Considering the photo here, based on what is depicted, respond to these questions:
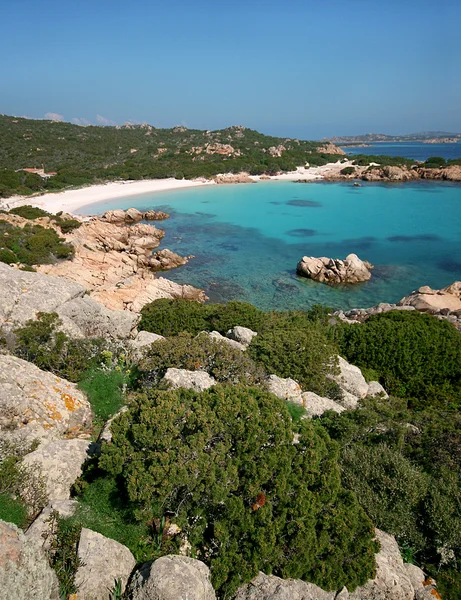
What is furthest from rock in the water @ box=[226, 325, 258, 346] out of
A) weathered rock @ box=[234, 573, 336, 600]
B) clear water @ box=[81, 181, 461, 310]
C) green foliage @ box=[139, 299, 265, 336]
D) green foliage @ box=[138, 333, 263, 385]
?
clear water @ box=[81, 181, 461, 310]

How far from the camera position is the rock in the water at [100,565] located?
4383 millimetres

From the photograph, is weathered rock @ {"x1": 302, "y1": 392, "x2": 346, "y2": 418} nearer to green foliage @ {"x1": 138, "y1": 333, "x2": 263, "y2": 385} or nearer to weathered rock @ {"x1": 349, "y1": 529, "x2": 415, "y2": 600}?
green foliage @ {"x1": 138, "y1": 333, "x2": 263, "y2": 385}

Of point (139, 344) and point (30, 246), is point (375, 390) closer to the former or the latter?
point (139, 344)

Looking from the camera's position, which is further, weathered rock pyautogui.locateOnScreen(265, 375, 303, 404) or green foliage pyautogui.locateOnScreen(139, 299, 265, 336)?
green foliage pyautogui.locateOnScreen(139, 299, 265, 336)

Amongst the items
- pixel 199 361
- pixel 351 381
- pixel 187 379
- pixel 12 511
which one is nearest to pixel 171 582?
pixel 12 511

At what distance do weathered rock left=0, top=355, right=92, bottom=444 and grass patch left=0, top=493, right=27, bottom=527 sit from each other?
119 centimetres

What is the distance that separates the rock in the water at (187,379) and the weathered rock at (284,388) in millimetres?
1564

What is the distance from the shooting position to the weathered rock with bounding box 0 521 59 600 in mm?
3877

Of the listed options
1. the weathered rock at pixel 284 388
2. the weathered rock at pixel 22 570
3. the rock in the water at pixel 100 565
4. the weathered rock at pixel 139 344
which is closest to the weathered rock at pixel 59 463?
the rock in the water at pixel 100 565

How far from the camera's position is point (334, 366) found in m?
10.7

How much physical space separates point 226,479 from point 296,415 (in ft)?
11.6

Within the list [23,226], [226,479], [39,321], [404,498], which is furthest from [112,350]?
[23,226]

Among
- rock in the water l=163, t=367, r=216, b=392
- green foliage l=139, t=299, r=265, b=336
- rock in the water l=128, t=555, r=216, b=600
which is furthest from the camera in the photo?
green foliage l=139, t=299, r=265, b=336

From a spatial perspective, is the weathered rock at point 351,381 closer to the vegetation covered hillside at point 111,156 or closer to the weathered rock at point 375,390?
the weathered rock at point 375,390
